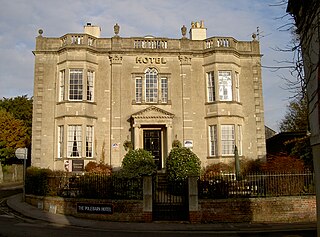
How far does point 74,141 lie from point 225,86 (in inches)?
460

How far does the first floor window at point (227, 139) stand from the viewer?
25047 millimetres

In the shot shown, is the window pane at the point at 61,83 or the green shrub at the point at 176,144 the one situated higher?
the window pane at the point at 61,83

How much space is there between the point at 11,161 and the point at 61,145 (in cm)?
1898

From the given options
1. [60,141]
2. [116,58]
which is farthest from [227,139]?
[60,141]

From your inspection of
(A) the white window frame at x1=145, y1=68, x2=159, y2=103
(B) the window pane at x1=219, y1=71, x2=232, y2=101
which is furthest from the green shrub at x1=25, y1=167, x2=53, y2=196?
(B) the window pane at x1=219, y1=71, x2=232, y2=101

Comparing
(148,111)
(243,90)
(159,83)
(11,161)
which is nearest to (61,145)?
(148,111)

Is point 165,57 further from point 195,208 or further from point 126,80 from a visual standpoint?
point 195,208

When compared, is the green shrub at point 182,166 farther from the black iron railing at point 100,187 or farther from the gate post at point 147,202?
the gate post at point 147,202

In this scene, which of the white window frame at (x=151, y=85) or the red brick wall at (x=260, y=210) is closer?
the red brick wall at (x=260, y=210)

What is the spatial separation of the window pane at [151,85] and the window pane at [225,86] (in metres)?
4.81

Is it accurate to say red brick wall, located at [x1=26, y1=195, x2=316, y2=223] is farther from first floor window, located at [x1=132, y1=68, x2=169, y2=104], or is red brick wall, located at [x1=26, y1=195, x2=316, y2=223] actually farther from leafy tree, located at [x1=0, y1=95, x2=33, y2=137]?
leafy tree, located at [x1=0, y1=95, x2=33, y2=137]

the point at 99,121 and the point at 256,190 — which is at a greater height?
the point at 99,121

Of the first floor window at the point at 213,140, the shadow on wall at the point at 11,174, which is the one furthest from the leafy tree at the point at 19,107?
the first floor window at the point at 213,140

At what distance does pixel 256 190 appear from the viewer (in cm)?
1568
